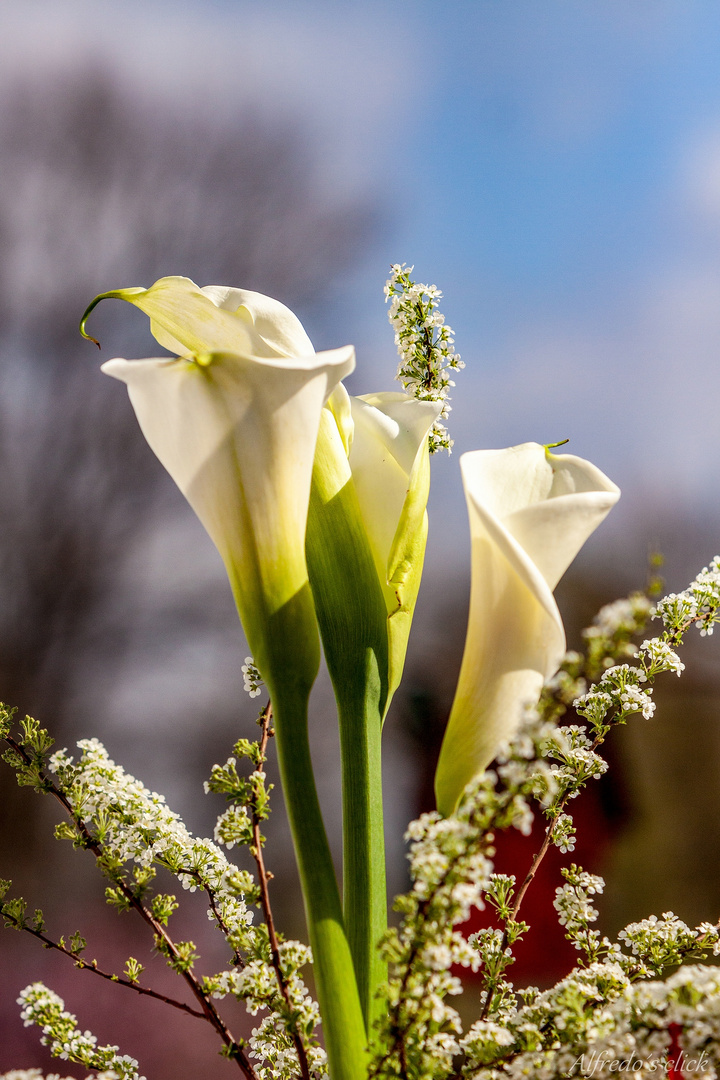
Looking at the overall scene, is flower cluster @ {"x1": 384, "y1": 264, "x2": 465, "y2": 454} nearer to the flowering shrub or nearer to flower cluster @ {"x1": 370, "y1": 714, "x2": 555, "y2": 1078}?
the flowering shrub

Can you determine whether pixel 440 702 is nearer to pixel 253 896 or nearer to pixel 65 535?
pixel 65 535

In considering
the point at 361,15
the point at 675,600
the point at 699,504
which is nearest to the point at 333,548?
the point at 675,600

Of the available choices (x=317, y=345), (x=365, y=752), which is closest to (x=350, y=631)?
(x=365, y=752)

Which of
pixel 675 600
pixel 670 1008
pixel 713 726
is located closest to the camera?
pixel 670 1008

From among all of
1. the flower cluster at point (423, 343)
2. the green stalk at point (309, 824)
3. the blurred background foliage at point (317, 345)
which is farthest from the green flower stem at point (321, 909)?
the blurred background foliage at point (317, 345)

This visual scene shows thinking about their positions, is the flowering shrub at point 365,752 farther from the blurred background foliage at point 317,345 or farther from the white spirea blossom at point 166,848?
the blurred background foliage at point 317,345
